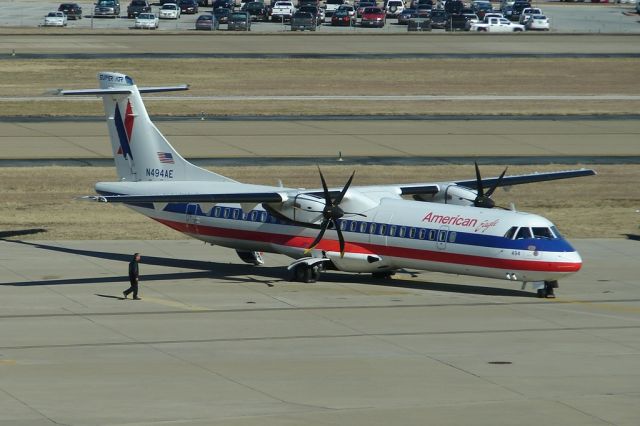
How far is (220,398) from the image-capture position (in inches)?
1110

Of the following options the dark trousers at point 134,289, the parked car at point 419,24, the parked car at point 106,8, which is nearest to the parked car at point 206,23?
the parked car at point 106,8

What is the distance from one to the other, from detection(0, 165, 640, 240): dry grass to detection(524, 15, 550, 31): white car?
2778 inches

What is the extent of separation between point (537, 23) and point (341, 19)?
21.3m

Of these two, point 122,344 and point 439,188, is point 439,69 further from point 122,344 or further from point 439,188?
point 122,344

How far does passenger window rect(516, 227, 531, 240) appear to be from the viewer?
39.5 meters

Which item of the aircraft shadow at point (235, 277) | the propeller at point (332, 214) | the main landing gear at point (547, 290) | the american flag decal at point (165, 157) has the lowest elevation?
the aircraft shadow at point (235, 277)

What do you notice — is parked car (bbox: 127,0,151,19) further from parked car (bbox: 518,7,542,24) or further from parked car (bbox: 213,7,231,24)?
parked car (bbox: 518,7,542,24)

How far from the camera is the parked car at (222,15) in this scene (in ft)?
428

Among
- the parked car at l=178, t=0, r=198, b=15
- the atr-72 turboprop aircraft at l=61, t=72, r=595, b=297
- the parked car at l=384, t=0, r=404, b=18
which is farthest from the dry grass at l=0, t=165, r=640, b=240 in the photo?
the parked car at l=178, t=0, r=198, b=15

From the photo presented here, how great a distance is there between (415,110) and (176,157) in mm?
42349

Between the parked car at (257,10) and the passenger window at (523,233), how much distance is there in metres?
103

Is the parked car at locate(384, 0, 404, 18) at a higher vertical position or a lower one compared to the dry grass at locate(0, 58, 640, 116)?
higher

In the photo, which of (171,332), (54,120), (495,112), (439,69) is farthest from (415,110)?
(171,332)

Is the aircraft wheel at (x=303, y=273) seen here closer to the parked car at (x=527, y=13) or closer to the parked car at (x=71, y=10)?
the parked car at (x=71, y=10)
